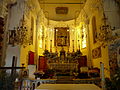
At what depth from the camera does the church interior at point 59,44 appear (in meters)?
6.42

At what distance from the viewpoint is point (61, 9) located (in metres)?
15.1

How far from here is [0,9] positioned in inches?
270

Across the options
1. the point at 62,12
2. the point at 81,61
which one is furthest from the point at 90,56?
the point at 62,12

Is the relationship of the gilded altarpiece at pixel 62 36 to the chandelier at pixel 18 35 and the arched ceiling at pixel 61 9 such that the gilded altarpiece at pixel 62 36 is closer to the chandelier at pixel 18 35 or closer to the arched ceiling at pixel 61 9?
the arched ceiling at pixel 61 9

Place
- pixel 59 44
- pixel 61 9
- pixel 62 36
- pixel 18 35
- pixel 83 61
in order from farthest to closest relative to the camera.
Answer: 1. pixel 61 9
2. pixel 62 36
3. pixel 59 44
4. pixel 83 61
5. pixel 18 35

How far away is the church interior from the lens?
642 centimetres

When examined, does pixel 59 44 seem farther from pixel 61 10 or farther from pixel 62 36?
pixel 61 10

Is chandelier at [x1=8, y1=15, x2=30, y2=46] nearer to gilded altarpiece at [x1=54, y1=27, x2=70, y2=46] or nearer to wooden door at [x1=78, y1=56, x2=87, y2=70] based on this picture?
wooden door at [x1=78, y1=56, x2=87, y2=70]

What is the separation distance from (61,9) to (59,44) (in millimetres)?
4122

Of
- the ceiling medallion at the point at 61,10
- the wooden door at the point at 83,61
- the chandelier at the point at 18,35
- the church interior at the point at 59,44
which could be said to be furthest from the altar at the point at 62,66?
the ceiling medallion at the point at 61,10

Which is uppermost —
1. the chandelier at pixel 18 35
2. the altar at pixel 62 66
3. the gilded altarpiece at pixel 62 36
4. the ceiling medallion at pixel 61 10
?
the ceiling medallion at pixel 61 10

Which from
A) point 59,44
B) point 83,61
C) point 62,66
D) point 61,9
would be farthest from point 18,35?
point 61,9

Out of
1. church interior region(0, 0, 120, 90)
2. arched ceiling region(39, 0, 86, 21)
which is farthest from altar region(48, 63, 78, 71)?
arched ceiling region(39, 0, 86, 21)

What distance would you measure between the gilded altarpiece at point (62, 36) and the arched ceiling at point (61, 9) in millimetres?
1458
